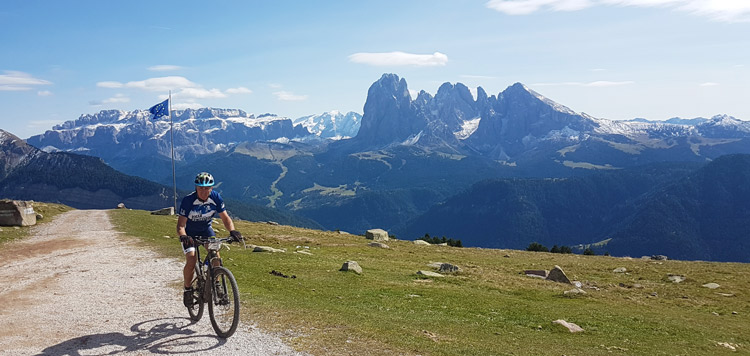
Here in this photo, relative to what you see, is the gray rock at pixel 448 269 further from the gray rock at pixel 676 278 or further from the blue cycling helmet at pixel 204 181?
the blue cycling helmet at pixel 204 181

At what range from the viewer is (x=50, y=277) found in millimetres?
24109

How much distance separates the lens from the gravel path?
1359 cm

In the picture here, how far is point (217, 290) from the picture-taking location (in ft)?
48.8

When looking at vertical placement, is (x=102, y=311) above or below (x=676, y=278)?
above

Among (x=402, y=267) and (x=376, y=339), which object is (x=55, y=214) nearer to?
(x=402, y=267)

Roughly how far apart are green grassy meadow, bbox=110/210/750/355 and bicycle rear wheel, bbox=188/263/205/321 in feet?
5.49

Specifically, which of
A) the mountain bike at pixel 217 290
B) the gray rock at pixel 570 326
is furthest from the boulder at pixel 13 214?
the gray rock at pixel 570 326

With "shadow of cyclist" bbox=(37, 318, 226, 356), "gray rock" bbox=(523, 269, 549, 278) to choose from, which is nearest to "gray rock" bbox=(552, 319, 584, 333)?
"shadow of cyclist" bbox=(37, 318, 226, 356)

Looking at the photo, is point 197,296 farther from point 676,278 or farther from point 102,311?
point 676,278

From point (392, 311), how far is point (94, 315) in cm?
1126

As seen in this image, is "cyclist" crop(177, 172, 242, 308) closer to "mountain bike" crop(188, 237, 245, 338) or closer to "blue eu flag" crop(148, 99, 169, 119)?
"mountain bike" crop(188, 237, 245, 338)

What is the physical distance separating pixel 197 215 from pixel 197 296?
2711 millimetres

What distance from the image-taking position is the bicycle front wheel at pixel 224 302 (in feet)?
46.9

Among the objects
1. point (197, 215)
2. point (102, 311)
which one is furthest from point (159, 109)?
point (197, 215)
